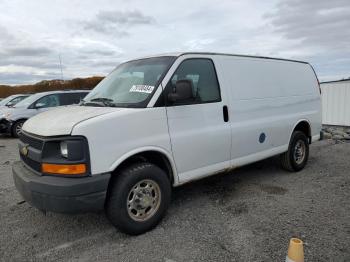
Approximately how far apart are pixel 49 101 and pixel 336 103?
10.8 m

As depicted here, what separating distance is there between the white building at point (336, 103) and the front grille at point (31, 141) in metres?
11.4

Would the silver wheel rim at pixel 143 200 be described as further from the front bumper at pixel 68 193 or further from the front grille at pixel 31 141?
the front grille at pixel 31 141

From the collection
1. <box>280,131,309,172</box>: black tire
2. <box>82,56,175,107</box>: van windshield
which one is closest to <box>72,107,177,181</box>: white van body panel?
<box>82,56,175,107</box>: van windshield

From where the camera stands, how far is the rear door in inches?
160

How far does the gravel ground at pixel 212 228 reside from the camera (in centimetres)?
342

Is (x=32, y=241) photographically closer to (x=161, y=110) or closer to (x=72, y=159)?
(x=72, y=159)

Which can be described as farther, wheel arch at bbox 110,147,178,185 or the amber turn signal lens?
wheel arch at bbox 110,147,178,185

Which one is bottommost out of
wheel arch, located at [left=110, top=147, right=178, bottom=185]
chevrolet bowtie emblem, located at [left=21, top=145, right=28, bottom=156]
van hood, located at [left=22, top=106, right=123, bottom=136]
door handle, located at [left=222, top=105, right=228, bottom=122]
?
wheel arch, located at [left=110, top=147, right=178, bottom=185]

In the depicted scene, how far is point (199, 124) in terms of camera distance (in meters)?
4.27

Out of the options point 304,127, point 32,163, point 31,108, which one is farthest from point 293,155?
point 31,108

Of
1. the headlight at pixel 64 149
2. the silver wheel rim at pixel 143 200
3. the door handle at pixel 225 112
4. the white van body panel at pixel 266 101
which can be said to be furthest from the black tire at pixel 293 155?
the headlight at pixel 64 149

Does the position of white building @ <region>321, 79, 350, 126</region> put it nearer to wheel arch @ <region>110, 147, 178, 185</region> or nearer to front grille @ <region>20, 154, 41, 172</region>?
wheel arch @ <region>110, 147, 178, 185</region>

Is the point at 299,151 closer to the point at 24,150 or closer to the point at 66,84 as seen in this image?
the point at 24,150

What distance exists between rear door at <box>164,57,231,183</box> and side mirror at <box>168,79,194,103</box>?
0.10m
